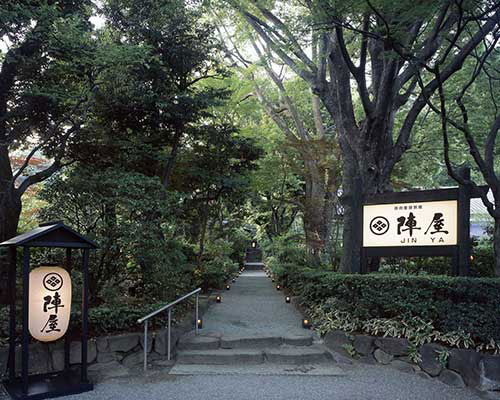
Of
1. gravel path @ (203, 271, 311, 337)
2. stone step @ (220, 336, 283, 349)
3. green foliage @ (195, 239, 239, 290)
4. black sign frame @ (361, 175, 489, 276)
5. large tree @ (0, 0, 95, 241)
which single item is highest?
large tree @ (0, 0, 95, 241)

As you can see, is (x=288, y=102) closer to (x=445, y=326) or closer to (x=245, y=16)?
(x=245, y=16)

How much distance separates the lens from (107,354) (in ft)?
19.4

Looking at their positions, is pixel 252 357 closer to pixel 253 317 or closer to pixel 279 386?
pixel 279 386

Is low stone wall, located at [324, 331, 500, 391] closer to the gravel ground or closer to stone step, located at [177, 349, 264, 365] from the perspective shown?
the gravel ground

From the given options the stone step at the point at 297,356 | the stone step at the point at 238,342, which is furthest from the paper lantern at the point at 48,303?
the stone step at the point at 297,356

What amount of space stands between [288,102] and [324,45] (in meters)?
4.88

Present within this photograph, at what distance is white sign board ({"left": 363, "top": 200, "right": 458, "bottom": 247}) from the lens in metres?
6.34

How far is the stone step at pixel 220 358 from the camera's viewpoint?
19.9 feet

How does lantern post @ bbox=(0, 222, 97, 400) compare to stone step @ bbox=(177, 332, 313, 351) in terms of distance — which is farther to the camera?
stone step @ bbox=(177, 332, 313, 351)

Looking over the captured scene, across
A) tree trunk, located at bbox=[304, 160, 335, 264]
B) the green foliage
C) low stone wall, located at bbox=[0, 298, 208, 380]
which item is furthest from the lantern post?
tree trunk, located at bbox=[304, 160, 335, 264]

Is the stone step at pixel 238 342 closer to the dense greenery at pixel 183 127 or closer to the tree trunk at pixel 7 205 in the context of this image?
the dense greenery at pixel 183 127

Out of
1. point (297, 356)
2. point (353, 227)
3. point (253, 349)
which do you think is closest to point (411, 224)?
point (353, 227)

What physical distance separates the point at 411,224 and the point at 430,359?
7.00ft

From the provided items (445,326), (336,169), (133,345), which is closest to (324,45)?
(336,169)
